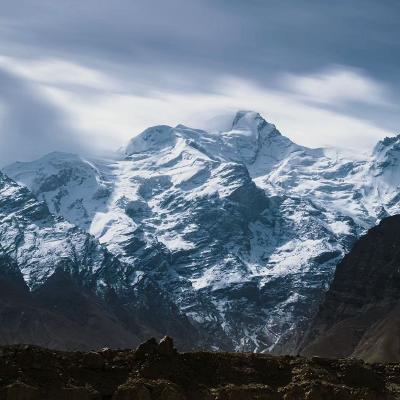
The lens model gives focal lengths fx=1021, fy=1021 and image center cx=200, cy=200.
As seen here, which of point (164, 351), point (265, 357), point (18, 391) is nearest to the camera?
point (18, 391)

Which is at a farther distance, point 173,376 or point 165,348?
point 165,348

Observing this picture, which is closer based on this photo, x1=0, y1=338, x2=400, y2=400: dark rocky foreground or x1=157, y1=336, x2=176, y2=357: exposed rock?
x1=0, y1=338, x2=400, y2=400: dark rocky foreground

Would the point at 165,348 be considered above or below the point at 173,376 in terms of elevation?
above

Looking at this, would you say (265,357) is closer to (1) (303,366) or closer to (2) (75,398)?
(1) (303,366)

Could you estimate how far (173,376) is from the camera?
5050 cm

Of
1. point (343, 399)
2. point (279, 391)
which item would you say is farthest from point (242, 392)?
point (343, 399)

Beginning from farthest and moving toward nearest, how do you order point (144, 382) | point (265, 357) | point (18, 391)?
point (265, 357), point (144, 382), point (18, 391)

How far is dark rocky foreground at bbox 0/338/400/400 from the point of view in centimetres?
4659

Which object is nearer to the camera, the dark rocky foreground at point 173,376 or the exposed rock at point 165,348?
the dark rocky foreground at point 173,376

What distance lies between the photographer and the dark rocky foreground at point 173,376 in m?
46.6

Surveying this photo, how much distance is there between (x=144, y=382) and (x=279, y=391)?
281 inches

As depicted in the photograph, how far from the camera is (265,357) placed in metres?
55.0

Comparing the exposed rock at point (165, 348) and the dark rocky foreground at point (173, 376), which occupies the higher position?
the exposed rock at point (165, 348)

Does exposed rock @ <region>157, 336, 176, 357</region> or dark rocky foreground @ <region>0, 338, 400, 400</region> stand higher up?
exposed rock @ <region>157, 336, 176, 357</region>
